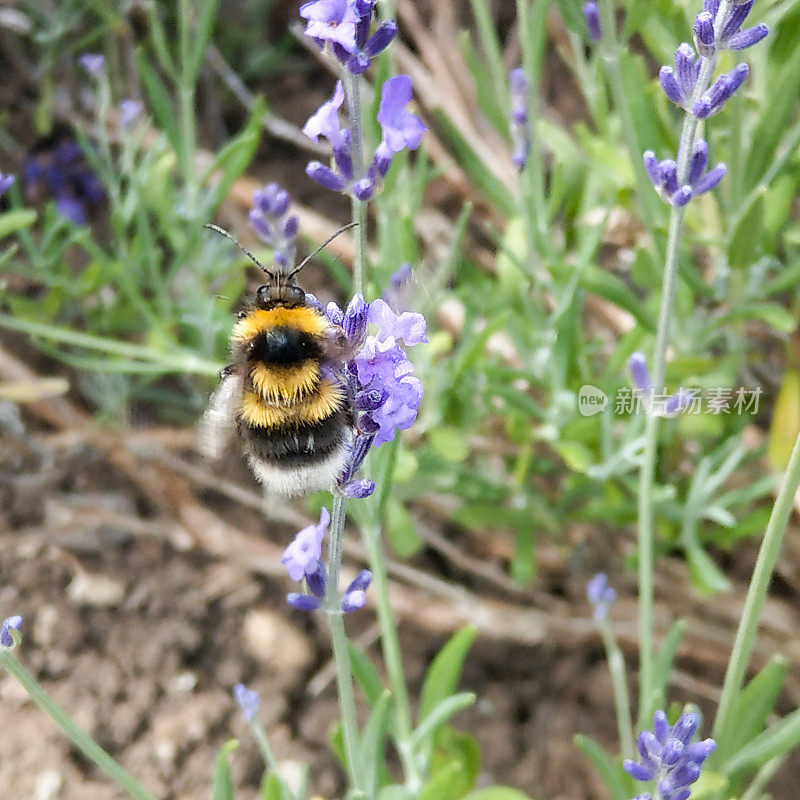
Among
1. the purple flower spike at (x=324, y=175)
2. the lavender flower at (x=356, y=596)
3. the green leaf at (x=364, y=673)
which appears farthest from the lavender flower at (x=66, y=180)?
the lavender flower at (x=356, y=596)

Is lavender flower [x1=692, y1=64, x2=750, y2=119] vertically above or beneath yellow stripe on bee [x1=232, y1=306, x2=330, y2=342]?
above

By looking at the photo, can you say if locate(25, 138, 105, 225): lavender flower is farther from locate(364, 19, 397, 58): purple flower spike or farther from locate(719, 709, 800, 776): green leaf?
locate(719, 709, 800, 776): green leaf

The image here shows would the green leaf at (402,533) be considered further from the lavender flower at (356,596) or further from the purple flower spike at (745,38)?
the purple flower spike at (745,38)

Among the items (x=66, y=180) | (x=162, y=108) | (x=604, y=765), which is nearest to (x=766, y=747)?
(x=604, y=765)

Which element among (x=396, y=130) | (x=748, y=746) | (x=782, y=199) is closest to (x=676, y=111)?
(x=782, y=199)

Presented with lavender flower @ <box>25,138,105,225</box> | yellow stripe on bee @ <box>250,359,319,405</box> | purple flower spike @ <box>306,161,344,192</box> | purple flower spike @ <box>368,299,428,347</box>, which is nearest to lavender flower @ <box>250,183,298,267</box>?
purple flower spike @ <box>306,161,344,192</box>
